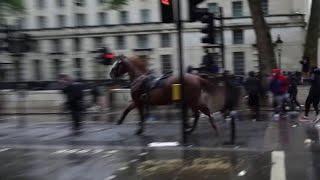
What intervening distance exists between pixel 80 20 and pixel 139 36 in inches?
369

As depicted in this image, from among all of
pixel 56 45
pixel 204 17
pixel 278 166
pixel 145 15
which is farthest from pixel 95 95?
pixel 56 45

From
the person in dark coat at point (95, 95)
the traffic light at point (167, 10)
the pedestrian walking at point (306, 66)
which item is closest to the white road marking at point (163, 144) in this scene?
the traffic light at point (167, 10)

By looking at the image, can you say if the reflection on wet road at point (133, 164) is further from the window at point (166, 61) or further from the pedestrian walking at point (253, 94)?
the window at point (166, 61)

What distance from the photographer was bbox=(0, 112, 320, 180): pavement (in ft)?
31.2

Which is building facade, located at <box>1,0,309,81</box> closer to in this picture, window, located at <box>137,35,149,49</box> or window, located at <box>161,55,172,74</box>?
window, located at <box>137,35,149,49</box>

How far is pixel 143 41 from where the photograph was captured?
67.8 meters

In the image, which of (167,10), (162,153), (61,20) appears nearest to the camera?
(162,153)

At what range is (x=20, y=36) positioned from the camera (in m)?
19.2

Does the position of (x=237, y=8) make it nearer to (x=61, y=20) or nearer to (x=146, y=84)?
(x=61, y=20)

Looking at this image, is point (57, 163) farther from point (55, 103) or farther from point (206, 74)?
point (55, 103)

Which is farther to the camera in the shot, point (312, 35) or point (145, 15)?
point (145, 15)

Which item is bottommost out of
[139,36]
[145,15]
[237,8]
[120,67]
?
[120,67]

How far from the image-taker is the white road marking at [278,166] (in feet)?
29.2

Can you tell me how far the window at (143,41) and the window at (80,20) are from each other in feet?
29.5
